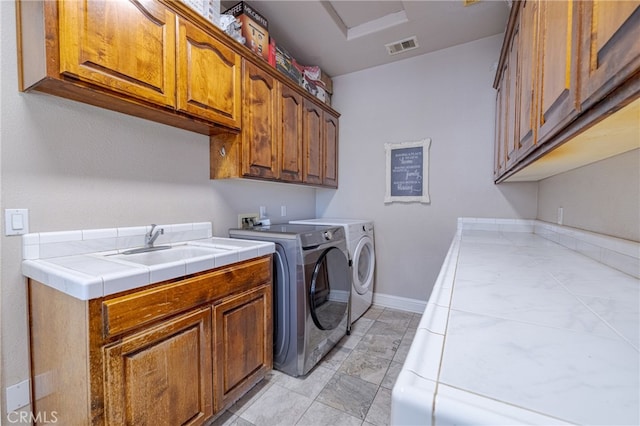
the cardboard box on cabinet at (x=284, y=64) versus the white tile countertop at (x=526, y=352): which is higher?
the cardboard box on cabinet at (x=284, y=64)

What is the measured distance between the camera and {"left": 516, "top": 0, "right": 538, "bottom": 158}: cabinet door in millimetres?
1040

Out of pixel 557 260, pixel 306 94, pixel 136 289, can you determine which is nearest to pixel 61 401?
pixel 136 289

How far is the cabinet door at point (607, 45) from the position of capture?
1.46 feet

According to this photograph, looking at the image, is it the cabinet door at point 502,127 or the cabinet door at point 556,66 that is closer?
the cabinet door at point 556,66

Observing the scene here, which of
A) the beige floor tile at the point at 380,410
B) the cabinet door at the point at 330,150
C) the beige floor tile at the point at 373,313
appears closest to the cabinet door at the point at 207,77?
the cabinet door at the point at 330,150

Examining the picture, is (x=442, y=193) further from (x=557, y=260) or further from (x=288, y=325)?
(x=288, y=325)

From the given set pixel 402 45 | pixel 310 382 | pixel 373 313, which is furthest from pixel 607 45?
pixel 373 313

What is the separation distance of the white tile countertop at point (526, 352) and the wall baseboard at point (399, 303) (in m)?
1.98

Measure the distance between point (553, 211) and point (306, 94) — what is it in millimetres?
2174

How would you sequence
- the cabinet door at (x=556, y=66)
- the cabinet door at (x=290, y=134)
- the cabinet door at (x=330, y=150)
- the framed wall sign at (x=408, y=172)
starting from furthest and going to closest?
the cabinet door at (x=330, y=150)
the framed wall sign at (x=408, y=172)
the cabinet door at (x=290, y=134)
the cabinet door at (x=556, y=66)

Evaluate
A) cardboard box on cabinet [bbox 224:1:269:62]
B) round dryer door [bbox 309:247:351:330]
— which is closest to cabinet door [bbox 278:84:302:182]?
cardboard box on cabinet [bbox 224:1:269:62]

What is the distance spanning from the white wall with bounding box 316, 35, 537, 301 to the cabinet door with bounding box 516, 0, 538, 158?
4.01 feet

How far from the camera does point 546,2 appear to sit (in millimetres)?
901

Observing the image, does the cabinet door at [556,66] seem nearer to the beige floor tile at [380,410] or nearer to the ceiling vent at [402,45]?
the beige floor tile at [380,410]
